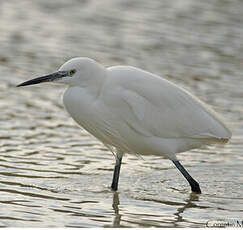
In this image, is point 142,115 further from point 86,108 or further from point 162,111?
point 86,108

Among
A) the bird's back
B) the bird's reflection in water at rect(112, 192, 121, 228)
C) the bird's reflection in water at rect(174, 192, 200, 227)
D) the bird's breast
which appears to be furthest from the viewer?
the bird's back

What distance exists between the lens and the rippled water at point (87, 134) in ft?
22.1

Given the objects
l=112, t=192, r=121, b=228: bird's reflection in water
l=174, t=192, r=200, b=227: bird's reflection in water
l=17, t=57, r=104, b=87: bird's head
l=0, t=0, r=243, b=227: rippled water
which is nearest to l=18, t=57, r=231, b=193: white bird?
l=17, t=57, r=104, b=87: bird's head

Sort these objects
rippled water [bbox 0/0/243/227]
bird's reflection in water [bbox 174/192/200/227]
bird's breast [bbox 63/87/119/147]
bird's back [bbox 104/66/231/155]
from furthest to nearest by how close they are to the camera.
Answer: bird's back [bbox 104/66/231/155]
bird's breast [bbox 63/87/119/147]
rippled water [bbox 0/0/243/227]
bird's reflection in water [bbox 174/192/200/227]

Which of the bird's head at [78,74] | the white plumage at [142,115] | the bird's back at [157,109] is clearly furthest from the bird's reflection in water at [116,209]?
the bird's head at [78,74]

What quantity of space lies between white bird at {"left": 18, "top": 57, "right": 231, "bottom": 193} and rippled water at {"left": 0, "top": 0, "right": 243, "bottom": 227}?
0.43 meters

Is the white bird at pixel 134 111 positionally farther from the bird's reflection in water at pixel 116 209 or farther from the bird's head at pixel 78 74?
the bird's reflection in water at pixel 116 209

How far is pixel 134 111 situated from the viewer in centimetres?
711

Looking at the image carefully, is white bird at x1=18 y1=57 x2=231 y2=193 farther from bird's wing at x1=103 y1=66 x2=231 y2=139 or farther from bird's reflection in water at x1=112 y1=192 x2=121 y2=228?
bird's reflection in water at x1=112 y1=192 x2=121 y2=228

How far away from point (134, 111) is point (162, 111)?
0.39 meters

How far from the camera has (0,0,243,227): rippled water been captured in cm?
674

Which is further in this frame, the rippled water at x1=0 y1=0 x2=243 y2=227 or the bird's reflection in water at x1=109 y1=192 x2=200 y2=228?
the rippled water at x1=0 y1=0 x2=243 y2=227

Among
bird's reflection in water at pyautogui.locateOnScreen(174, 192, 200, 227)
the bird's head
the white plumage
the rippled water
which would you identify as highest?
the bird's head

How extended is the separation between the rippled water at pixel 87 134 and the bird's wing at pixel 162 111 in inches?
21.6
